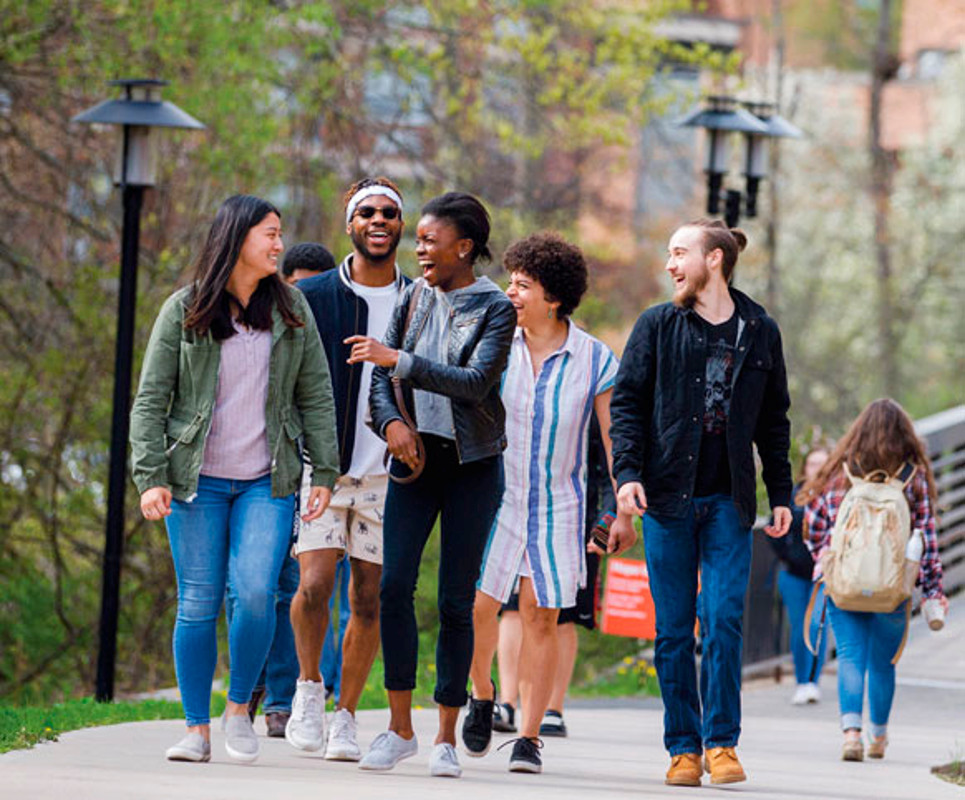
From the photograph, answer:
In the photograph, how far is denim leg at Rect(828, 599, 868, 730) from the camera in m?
9.16

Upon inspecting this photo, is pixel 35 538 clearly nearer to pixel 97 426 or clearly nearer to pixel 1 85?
pixel 97 426

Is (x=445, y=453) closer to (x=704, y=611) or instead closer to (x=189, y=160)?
(x=704, y=611)

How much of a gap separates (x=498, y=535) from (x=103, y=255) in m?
9.91

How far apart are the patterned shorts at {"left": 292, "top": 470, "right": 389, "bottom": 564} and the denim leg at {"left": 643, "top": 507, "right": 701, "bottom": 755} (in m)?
1.00

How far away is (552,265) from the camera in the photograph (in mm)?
7910

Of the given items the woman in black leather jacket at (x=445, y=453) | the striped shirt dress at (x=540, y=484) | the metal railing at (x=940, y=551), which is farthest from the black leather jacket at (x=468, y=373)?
the metal railing at (x=940, y=551)

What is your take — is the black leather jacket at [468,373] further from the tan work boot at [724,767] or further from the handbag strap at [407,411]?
the tan work boot at [724,767]

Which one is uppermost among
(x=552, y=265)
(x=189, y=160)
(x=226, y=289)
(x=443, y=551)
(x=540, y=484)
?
(x=189, y=160)

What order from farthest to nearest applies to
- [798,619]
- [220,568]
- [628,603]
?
[798,619], [628,603], [220,568]

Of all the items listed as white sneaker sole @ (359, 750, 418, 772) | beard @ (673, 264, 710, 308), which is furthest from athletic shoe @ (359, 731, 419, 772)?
beard @ (673, 264, 710, 308)

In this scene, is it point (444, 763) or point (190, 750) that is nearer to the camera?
point (190, 750)

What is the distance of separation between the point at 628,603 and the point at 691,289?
4392mm

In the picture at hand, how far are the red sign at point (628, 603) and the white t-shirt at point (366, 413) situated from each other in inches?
163

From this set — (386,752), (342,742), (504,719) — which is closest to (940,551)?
(504,719)
